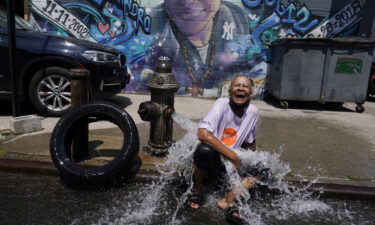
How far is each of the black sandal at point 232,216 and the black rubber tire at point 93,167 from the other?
1064 millimetres

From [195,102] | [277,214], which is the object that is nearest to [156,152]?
[277,214]

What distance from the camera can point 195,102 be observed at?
759cm

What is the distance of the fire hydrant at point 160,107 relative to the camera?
11.1 ft

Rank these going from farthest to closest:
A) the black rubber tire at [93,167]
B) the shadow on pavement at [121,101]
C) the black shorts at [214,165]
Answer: the shadow on pavement at [121,101], the black rubber tire at [93,167], the black shorts at [214,165]

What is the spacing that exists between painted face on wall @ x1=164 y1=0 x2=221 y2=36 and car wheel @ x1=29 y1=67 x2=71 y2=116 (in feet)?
12.9

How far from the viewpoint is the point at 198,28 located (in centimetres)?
808

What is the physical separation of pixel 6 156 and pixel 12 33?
172cm

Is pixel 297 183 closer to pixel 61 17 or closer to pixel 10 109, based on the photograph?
pixel 10 109

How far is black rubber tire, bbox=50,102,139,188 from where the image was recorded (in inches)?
113

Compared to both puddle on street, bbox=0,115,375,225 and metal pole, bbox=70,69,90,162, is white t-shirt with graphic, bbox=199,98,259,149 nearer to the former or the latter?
puddle on street, bbox=0,115,375,225

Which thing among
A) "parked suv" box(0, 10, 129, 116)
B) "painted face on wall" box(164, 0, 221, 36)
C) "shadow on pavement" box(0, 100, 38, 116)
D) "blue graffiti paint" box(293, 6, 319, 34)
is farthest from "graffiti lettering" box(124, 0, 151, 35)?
"blue graffiti paint" box(293, 6, 319, 34)

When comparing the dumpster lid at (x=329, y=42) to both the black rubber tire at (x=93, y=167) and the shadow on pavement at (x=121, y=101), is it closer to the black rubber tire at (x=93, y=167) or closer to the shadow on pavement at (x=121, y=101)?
the shadow on pavement at (x=121, y=101)

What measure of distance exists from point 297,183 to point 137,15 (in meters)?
6.49

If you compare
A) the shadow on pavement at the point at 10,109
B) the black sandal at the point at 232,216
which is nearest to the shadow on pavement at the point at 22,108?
the shadow on pavement at the point at 10,109
